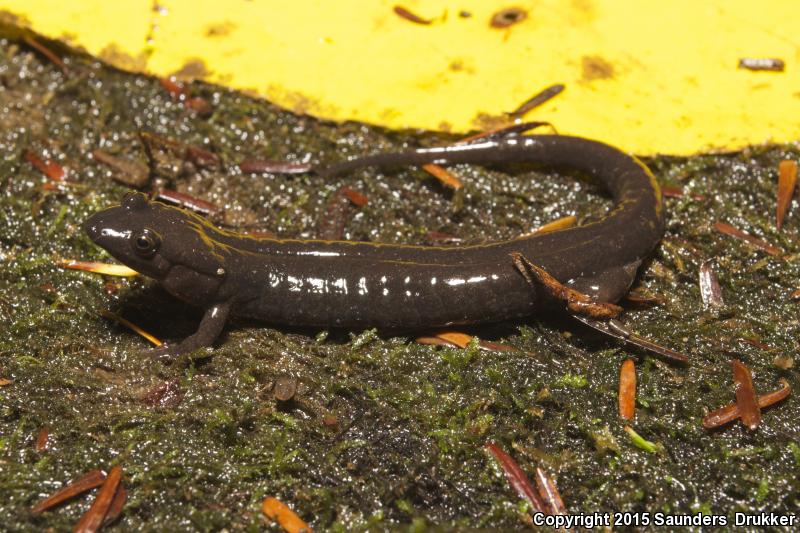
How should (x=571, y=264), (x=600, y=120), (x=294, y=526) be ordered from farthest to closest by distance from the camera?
(x=600, y=120)
(x=571, y=264)
(x=294, y=526)

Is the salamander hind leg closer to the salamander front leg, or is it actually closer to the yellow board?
the yellow board

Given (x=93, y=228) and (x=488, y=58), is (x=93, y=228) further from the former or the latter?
(x=488, y=58)

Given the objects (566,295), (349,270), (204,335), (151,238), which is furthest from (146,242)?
(566,295)

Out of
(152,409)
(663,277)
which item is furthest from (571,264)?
(152,409)

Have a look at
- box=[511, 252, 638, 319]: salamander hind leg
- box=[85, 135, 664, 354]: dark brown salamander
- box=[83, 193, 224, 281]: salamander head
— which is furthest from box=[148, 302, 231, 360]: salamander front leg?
box=[511, 252, 638, 319]: salamander hind leg

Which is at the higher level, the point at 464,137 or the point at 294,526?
the point at 464,137

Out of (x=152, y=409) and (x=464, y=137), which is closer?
(x=152, y=409)

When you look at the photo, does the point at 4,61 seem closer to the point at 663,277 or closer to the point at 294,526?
the point at 294,526
